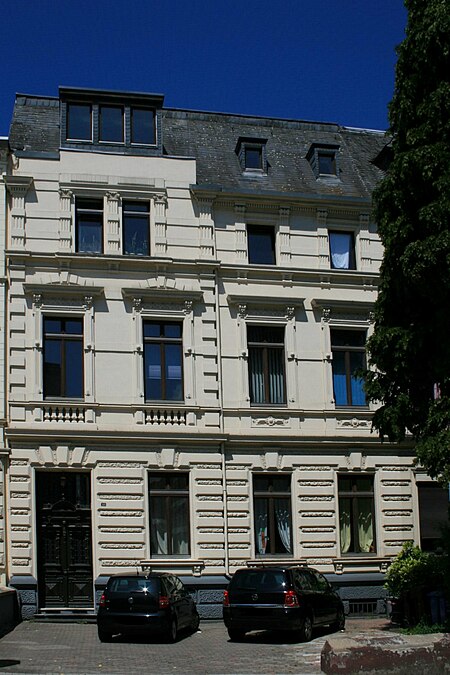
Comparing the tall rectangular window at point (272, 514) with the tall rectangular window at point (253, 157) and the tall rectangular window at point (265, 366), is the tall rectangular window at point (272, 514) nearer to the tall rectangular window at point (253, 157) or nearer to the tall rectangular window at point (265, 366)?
the tall rectangular window at point (265, 366)

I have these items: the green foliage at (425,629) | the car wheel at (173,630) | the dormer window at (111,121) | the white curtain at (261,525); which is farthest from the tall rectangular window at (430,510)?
the dormer window at (111,121)

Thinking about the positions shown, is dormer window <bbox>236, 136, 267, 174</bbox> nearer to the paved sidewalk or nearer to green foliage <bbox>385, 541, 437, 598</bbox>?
green foliage <bbox>385, 541, 437, 598</bbox>

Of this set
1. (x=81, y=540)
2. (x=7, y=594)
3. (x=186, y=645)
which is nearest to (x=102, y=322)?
(x=81, y=540)

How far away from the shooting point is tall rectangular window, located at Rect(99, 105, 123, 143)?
30375 millimetres

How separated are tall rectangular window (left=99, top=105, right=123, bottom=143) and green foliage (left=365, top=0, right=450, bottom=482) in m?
9.81

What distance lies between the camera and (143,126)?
101ft

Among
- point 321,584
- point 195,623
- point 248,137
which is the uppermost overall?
point 248,137

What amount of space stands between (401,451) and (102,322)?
9760mm

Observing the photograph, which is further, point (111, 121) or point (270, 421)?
point (111, 121)

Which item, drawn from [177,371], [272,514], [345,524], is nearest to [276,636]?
[272,514]

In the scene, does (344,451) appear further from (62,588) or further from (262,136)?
(262,136)

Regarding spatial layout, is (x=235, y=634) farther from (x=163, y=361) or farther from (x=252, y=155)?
(x=252, y=155)

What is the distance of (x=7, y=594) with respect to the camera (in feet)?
81.4

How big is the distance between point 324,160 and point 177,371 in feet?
29.7
